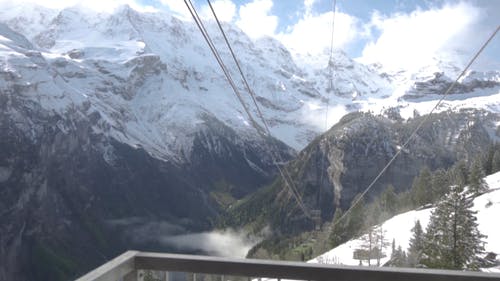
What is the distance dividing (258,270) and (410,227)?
62.0m

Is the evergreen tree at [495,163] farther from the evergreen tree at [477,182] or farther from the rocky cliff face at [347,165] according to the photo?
the rocky cliff face at [347,165]

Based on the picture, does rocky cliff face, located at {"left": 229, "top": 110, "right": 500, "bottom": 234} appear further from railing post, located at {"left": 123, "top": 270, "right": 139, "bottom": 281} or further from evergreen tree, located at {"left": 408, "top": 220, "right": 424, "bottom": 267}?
railing post, located at {"left": 123, "top": 270, "right": 139, "bottom": 281}

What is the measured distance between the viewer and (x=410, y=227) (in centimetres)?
6144

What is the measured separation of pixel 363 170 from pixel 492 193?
109m

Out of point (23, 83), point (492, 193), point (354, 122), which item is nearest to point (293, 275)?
point (492, 193)

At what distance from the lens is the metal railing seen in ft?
11.3

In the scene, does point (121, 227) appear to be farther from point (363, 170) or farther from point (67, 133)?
point (363, 170)

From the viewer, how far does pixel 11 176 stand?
159000 mm

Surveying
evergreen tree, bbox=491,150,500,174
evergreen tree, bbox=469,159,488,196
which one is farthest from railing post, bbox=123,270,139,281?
evergreen tree, bbox=491,150,500,174

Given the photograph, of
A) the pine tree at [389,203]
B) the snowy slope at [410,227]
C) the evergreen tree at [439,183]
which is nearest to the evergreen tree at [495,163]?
the snowy slope at [410,227]

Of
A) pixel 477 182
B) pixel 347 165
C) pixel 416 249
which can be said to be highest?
pixel 347 165

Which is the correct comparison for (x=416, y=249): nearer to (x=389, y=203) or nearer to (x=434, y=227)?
(x=434, y=227)

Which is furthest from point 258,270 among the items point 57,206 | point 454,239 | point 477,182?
point 57,206

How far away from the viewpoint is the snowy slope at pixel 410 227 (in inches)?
1857
